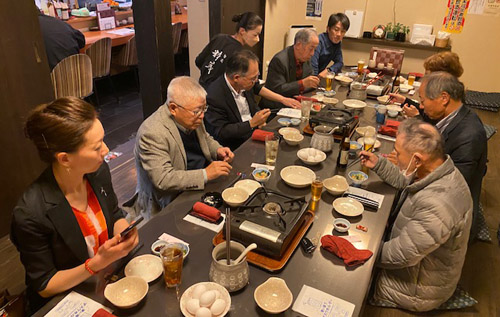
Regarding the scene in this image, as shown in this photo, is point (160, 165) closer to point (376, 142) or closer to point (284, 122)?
point (284, 122)

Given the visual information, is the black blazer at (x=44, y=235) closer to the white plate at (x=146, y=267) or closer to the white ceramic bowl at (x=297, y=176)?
the white plate at (x=146, y=267)

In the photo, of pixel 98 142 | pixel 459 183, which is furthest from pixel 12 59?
pixel 459 183

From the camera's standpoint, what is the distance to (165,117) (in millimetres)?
2246

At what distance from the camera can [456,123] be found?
2568 millimetres

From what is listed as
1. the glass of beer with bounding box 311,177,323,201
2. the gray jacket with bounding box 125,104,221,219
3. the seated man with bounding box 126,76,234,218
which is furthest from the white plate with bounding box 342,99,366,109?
the gray jacket with bounding box 125,104,221,219

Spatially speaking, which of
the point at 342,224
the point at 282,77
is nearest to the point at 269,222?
the point at 342,224

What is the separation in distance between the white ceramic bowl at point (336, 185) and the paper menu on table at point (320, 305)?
2.38 ft

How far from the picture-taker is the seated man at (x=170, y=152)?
82.2 inches

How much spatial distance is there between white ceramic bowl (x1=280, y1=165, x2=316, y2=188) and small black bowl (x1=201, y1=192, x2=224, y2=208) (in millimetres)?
425

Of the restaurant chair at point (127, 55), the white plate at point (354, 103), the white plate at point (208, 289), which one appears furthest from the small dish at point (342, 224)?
the restaurant chair at point (127, 55)

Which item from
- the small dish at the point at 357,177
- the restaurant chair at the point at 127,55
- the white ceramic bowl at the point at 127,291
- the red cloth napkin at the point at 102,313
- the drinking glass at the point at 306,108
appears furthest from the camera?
the restaurant chair at the point at 127,55

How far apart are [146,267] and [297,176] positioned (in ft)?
3.48

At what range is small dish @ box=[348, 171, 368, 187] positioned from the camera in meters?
2.20

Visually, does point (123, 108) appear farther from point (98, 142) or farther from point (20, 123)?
point (98, 142)
